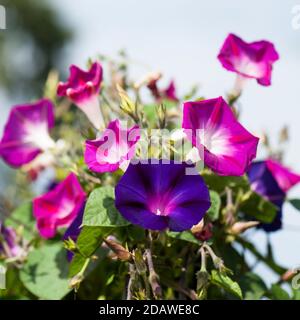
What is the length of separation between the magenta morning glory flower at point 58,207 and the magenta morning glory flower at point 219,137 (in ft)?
0.97

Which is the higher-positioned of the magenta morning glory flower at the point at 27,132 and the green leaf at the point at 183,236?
the magenta morning glory flower at the point at 27,132

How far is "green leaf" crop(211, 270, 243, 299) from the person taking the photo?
97 centimetres

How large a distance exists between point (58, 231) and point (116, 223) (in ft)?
1.05

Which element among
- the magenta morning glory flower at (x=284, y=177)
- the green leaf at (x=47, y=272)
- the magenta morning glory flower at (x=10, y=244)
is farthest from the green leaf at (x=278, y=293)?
the magenta morning glory flower at (x=10, y=244)

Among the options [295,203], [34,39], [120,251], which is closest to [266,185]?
[295,203]

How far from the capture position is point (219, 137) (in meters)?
1.00

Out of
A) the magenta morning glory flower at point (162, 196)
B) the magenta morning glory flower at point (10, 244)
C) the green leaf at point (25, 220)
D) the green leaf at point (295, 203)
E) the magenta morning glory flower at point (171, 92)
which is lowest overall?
the magenta morning glory flower at point (10, 244)

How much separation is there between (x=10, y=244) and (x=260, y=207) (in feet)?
1.48

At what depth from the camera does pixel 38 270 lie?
1.22m

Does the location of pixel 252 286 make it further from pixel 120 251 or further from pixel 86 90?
pixel 86 90

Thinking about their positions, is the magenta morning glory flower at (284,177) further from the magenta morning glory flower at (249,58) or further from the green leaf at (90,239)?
the green leaf at (90,239)

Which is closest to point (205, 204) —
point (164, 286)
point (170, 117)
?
point (164, 286)

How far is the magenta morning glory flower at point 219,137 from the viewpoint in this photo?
952 millimetres
